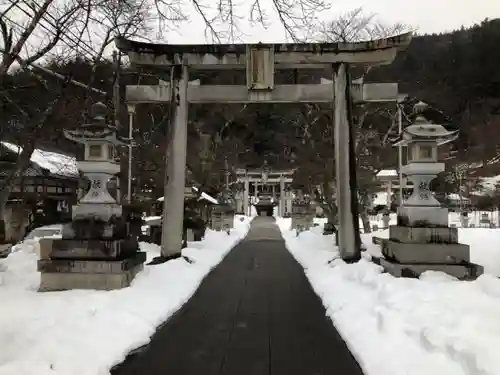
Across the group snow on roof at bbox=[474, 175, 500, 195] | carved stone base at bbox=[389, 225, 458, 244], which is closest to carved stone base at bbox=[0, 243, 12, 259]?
carved stone base at bbox=[389, 225, 458, 244]

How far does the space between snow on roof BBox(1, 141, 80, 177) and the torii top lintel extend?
47.0 ft

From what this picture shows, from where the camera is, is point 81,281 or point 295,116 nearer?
point 81,281

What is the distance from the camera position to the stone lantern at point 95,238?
7.67m

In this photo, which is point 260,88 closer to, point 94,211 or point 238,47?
point 238,47

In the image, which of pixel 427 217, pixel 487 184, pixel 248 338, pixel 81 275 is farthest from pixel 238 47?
pixel 487 184

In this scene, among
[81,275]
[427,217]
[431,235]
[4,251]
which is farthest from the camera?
[4,251]

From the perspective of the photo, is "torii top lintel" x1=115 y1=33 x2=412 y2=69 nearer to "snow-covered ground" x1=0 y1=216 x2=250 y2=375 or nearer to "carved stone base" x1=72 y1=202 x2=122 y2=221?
"carved stone base" x1=72 y1=202 x2=122 y2=221

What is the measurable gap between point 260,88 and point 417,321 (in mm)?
7308

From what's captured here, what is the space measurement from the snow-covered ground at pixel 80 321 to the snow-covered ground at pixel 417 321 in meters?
2.51

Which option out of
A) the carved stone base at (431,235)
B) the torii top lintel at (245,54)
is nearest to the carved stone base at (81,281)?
the carved stone base at (431,235)

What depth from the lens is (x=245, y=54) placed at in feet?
36.6

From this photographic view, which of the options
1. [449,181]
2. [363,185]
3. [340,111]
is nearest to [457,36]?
[449,181]

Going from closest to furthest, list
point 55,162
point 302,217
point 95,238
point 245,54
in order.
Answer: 1. point 95,238
2. point 245,54
3. point 55,162
4. point 302,217

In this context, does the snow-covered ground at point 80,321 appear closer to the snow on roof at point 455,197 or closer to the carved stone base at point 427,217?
the carved stone base at point 427,217
